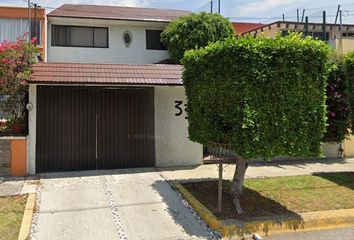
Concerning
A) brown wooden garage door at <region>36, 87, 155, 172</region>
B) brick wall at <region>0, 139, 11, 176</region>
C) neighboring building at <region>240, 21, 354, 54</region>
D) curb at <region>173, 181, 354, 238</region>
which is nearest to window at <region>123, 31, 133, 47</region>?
neighboring building at <region>240, 21, 354, 54</region>

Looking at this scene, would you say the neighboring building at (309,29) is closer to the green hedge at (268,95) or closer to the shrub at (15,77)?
the shrub at (15,77)

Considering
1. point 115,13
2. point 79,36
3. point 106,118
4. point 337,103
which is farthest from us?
point 115,13

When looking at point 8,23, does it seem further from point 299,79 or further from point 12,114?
point 299,79

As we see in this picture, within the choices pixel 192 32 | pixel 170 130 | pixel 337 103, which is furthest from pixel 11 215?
pixel 192 32

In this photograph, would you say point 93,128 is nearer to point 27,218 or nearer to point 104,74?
point 104,74

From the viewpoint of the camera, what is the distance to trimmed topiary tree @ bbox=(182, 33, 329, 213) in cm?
639

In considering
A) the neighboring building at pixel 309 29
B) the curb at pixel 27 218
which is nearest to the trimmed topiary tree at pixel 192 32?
the neighboring building at pixel 309 29

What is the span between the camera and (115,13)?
22281 millimetres

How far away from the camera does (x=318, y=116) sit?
6.84 m

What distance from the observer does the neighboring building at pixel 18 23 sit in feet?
63.4

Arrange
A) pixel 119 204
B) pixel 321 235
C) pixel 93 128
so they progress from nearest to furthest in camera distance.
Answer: pixel 321 235, pixel 119 204, pixel 93 128

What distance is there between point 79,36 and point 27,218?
16.5 metres

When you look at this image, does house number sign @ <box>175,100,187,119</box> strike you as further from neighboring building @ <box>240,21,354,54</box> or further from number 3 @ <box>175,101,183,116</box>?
neighboring building @ <box>240,21,354,54</box>

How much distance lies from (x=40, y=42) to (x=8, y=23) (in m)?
1.95
